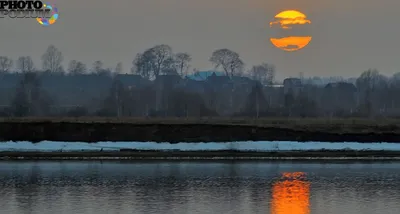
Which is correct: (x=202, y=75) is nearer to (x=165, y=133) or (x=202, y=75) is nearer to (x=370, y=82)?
(x=370, y=82)

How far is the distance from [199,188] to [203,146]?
15.2 metres

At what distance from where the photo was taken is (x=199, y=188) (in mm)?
22453

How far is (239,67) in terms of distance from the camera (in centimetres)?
14038

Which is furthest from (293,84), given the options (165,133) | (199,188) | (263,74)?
(199,188)

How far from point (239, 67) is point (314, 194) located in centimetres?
11995

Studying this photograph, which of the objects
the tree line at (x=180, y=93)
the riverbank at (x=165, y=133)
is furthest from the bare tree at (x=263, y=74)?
the riverbank at (x=165, y=133)

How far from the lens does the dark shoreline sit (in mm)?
34500

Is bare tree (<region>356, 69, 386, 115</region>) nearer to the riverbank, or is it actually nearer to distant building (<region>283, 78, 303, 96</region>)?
distant building (<region>283, 78, 303, 96</region>)

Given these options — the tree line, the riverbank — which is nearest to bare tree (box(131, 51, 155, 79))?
the tree line

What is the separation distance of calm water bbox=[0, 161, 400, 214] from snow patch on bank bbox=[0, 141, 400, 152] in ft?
18.2

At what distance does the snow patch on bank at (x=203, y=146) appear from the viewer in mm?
37125

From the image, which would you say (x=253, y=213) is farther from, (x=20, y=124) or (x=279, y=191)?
(x=20, y=124)

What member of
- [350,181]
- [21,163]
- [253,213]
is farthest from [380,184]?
[21,163]

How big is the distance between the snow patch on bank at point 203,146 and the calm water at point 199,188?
5.54 m
